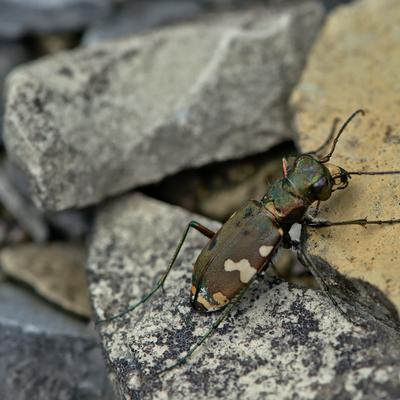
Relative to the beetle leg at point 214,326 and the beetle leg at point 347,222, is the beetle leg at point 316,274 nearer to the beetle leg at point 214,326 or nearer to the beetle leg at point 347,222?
the beetle leg at point 347,222

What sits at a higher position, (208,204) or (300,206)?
(300,206)

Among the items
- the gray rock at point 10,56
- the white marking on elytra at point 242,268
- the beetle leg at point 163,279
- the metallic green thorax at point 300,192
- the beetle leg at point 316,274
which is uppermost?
the metallic green thorax at point 300,192

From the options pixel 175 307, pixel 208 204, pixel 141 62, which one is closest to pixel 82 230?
pixel 208 204

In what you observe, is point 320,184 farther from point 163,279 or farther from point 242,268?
point 163,279

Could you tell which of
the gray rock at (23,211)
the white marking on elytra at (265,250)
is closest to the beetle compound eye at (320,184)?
the white marking on elytra at (265,250)

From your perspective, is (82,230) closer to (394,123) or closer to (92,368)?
(92,368)

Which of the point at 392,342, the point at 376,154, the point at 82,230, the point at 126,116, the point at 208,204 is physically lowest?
the point at 82,230

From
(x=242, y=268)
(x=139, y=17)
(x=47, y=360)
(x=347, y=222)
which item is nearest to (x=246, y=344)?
(x=242, y=268)

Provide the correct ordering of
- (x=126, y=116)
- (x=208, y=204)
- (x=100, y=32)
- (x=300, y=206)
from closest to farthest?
(x=300, y=206), (x=126, y=116), (x=208, y=204), (x=100, y=32)
